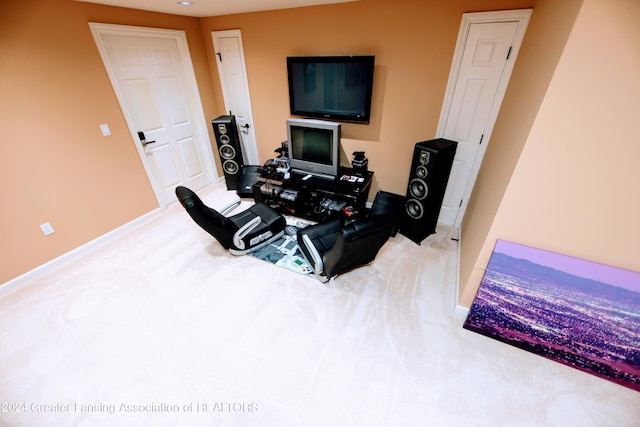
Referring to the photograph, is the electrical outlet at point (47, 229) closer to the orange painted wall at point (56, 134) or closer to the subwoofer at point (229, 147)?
the orange painted wall at point (56, 134)

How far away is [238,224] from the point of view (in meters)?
2.78

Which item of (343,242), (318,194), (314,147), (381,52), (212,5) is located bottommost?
(318,194)

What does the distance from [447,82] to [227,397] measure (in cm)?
333

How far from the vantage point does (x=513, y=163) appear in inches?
60.2

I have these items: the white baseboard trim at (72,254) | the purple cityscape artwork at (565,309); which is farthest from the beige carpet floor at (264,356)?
the purple cityscape artwork at (565,309)

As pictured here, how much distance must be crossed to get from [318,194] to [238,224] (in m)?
1.06

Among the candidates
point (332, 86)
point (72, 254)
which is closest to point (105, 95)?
point (72, 254)

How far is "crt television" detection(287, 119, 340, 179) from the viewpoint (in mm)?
3012

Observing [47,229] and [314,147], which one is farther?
[314,147]

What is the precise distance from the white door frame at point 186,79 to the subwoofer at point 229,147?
1.21ft

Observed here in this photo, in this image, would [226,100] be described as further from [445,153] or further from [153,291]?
[445,153]

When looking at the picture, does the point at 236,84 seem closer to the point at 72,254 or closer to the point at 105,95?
the point at 105,95

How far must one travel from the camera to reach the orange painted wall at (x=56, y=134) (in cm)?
218

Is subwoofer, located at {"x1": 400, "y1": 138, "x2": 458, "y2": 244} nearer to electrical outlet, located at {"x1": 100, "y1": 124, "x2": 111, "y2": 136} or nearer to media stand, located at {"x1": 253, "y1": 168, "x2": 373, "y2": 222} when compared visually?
media stand, located at {"x1": 253, "y1": 168, "x2": 373, "y2": 222}
